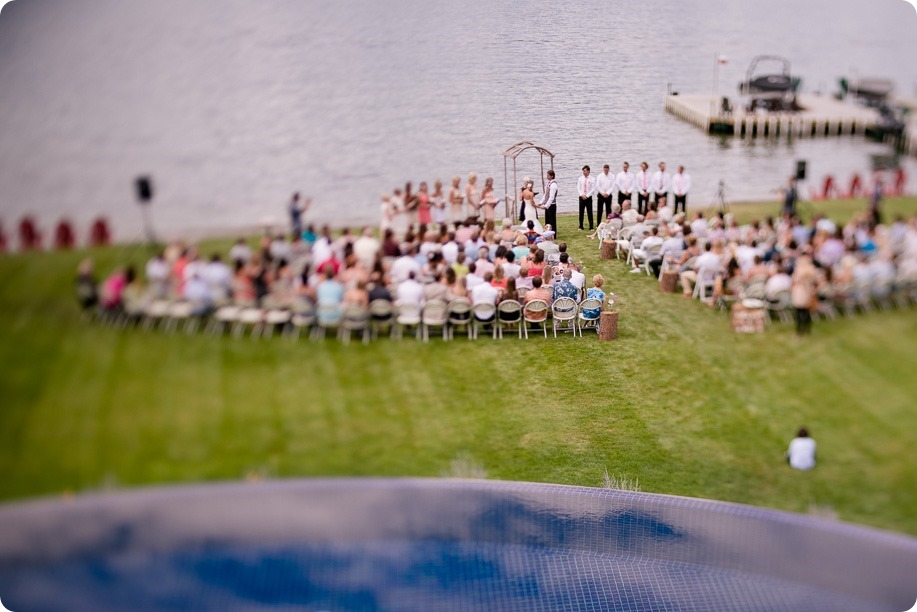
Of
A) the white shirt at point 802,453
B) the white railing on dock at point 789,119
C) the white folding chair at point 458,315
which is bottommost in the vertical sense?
the white shirt at point 802,453

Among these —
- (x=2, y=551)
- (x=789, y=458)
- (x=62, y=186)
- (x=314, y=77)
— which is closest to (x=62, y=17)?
(x=62, y=186)

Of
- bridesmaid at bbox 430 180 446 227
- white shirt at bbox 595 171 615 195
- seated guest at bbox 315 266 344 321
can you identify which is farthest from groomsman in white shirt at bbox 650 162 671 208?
seated guest at bbox 315 266 344 321

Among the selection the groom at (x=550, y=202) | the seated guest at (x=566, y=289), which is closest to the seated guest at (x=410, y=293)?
the seated guest at (x=566, y=289)

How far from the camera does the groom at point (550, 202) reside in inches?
425

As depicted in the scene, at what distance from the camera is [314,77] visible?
10.4 meters

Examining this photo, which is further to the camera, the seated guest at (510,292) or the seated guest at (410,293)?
the seated guest at (510,292)

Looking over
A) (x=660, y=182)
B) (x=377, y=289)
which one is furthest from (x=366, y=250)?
(x=660, y=182)

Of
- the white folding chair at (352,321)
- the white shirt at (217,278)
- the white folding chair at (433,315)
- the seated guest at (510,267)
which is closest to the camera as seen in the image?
the white shirt at (217,278)

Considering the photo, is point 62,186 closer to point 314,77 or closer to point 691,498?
point 314,77

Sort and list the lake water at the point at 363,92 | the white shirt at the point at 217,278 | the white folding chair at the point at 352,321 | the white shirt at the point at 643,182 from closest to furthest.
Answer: the lake water at the point at 363,92, the white shirt at the point at 217,278, the white folding chair at the point at 352,321, the white shirt at the point at 643,182

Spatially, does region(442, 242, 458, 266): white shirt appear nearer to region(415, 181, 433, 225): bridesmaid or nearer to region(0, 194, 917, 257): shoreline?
region(415, 181, 433, 225): bridesmaid

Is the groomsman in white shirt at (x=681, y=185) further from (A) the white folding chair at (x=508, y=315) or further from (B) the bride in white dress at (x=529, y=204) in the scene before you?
(A) the white folding chair at (x=508, y=315)

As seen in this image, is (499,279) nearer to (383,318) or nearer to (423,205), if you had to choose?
(423,205)

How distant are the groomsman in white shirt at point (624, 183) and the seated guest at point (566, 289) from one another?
79cm
